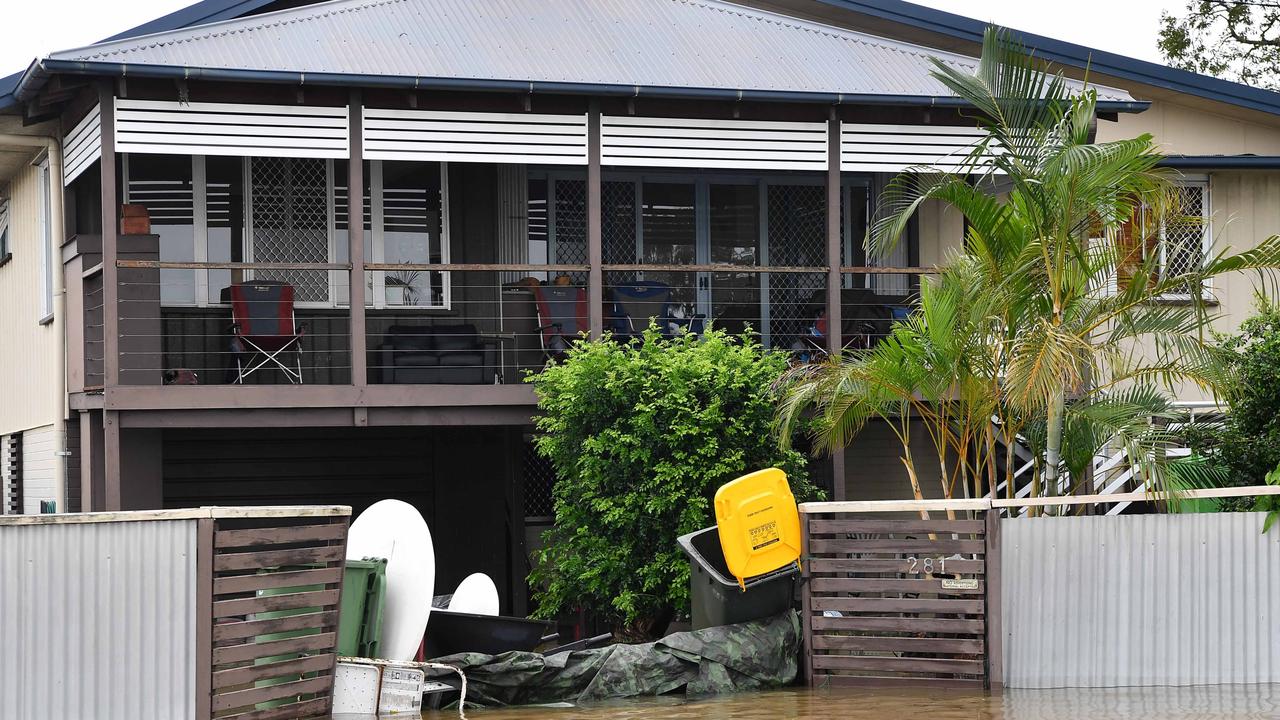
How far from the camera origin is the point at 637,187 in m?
14.5

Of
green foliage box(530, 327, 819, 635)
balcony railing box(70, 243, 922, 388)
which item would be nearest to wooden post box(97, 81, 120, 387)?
balcony railing box(70, 243, 922, 388)

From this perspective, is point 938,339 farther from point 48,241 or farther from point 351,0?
point 48,241

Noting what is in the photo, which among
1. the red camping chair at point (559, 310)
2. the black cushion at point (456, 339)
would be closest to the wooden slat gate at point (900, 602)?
the red camping chair at point (559, 310)

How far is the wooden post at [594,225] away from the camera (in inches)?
469

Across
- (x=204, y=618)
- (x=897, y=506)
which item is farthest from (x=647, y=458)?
(x=204, y=618)

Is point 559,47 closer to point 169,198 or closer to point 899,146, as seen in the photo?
point 899,146

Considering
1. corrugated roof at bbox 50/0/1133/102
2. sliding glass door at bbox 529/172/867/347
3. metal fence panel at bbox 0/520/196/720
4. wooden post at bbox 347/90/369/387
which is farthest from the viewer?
sliding glass door at bbox 529/172/867/347

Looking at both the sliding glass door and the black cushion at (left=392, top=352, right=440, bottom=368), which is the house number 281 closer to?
the sliding glass door

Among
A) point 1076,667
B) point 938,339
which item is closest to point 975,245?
point 938,339

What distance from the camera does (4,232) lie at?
16.8 meters

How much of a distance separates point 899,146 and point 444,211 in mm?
4604

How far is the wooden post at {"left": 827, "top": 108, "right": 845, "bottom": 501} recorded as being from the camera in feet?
40.1

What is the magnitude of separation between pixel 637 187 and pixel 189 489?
5740mm

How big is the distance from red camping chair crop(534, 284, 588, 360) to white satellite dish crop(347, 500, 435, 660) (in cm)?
404
